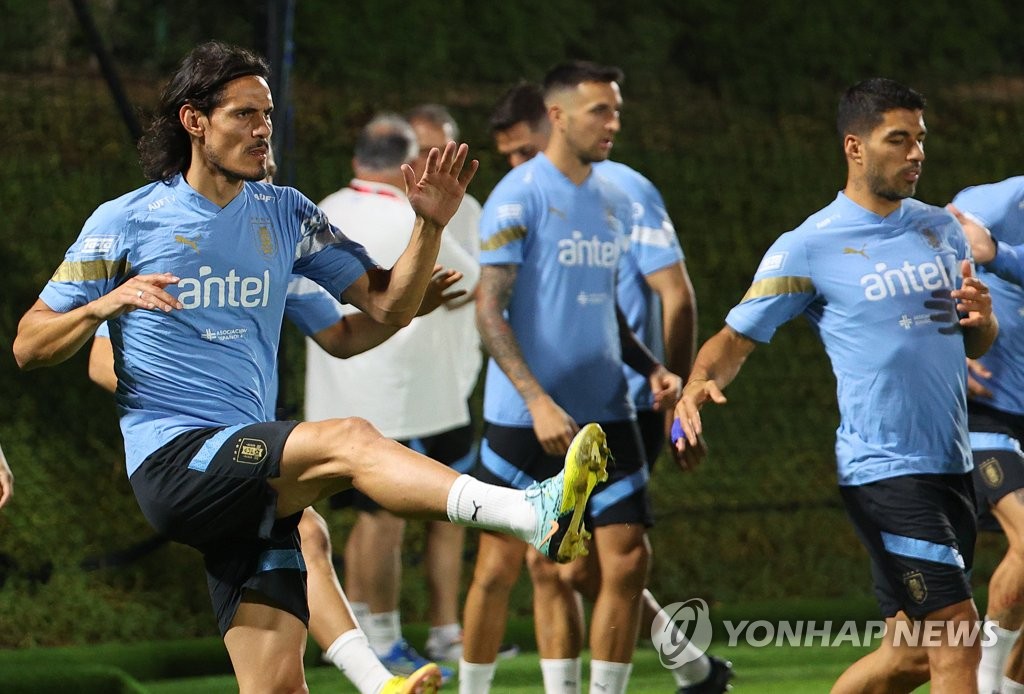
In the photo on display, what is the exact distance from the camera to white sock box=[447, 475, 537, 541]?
3.70 meters

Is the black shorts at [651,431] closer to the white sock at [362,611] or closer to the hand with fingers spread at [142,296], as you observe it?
the white sock at [362,611]

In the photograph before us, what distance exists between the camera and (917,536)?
458cm

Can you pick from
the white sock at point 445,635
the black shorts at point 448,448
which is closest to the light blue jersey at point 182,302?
the black shorts at point 448,448

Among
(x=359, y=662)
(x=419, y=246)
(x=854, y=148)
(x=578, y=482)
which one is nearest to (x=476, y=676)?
(x=359, y=662)

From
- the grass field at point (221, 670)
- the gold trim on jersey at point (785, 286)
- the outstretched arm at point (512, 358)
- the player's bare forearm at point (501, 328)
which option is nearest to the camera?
the gold trim on jersey at point (785, 286)

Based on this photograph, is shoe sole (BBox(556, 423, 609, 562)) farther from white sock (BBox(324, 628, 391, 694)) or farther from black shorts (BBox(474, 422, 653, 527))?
black shorts (BBox(474, 422, 653, 527))

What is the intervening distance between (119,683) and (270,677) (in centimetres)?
251

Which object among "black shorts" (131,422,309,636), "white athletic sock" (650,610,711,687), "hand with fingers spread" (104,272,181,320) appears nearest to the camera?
"hand with fingers spread" (104,272,181,320)

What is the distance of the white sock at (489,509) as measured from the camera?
12.1 feet

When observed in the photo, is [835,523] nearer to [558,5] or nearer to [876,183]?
[558,5]

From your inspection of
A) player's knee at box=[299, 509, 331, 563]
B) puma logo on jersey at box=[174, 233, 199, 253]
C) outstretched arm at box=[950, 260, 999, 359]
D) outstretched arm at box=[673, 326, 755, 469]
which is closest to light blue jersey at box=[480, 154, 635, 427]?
outstretched arm at box=[673, 326, 755, 469]

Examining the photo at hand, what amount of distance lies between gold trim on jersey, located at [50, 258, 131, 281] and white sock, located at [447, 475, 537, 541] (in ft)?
3.52

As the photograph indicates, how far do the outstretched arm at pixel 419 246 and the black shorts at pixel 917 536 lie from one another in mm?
1429

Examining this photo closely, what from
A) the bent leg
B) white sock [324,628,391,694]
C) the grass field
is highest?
the bent leg
